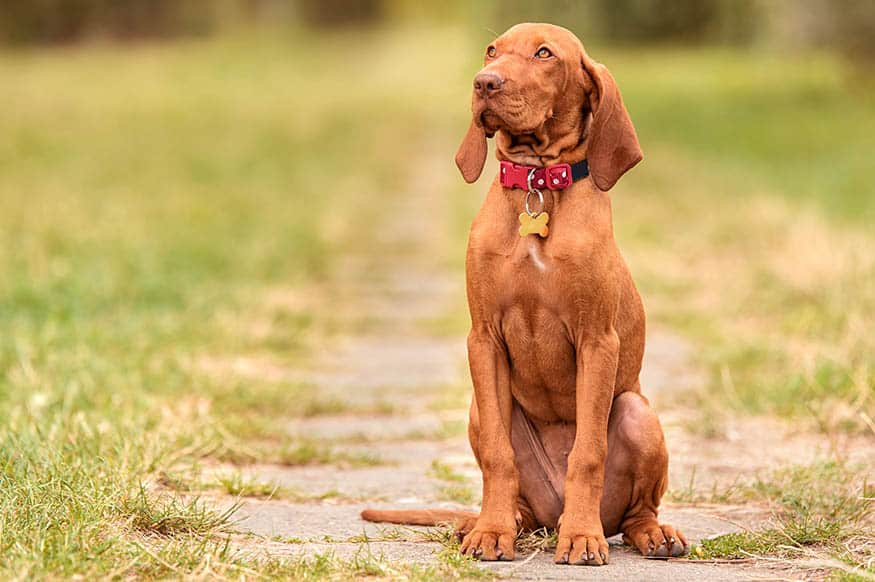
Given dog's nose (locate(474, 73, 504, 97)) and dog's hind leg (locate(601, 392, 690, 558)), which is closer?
dog's nose (locate(474, 73, 504, 97))

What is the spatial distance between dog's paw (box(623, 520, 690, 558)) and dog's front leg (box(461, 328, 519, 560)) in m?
0.41

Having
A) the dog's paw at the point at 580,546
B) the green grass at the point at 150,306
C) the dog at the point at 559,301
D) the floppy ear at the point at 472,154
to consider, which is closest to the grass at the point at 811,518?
the dog at the point at 559,301

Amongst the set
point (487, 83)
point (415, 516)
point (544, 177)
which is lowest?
point (415, 516)

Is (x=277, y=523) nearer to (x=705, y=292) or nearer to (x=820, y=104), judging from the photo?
(x=705, y=292)

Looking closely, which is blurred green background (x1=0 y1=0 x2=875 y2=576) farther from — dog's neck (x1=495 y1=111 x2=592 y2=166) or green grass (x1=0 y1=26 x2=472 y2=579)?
dog's neck (x1=495 y1=111 x2=592 y2=166)

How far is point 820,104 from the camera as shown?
24.5 metres

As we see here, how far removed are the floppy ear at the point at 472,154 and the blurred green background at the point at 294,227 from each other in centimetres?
138

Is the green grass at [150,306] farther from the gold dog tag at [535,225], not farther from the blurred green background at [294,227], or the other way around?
the gold dog tag at [535,225]

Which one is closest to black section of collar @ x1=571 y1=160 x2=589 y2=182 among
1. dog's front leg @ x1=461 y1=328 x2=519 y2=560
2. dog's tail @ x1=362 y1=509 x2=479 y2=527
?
dog's front leg @ x1=461 y1=328 x2=519 y2=560

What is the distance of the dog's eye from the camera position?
3877 millimetres

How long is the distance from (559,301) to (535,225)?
24 centimetres

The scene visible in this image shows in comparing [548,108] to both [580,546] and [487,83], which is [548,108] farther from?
[580,546]

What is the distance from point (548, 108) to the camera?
3920 mm

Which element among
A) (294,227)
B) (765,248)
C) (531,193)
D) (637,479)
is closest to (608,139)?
(531,193)
